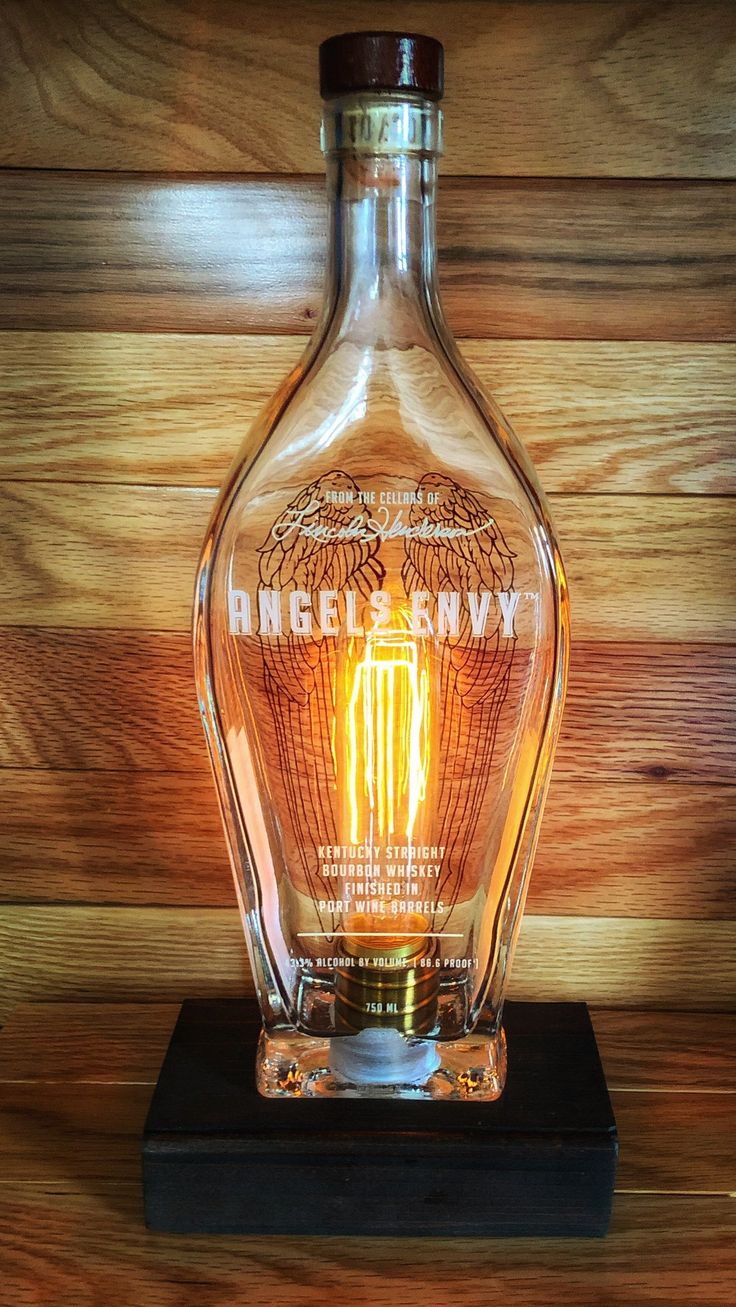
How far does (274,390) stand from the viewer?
0.83 m

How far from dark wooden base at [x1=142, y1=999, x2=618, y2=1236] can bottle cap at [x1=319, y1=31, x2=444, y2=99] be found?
0.54m

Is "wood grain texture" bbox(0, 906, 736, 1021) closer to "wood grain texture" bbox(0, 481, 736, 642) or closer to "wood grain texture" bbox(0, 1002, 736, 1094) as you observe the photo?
"wood grain texture" bbox(0, 1002, 736, 1094)

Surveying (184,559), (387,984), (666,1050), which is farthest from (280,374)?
(666,1050)

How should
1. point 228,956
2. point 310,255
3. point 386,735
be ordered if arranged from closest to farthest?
point 386,735 → point 310,255 → point 228,956

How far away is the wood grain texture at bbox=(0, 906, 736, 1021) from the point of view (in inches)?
35.9

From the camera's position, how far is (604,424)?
2.74 feet

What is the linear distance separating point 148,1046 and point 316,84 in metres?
0.65

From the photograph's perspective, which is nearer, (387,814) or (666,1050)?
(387,814)

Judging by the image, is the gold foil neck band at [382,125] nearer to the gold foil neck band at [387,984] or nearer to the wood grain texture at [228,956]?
the gold foil neck band at [387,984]

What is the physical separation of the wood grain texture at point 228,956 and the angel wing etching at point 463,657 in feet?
0.71

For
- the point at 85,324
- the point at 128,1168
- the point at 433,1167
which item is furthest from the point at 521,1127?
the point at 85,324

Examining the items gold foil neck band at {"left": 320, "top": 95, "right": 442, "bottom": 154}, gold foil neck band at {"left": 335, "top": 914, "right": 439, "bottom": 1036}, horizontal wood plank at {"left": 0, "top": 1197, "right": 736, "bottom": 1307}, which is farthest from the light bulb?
gold foil neck band at {"left": 320, "top": 95, "right": 442, "bottom": 154}

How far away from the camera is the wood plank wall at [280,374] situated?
2.62 ft

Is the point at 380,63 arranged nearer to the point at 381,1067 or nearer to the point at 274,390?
the point at 274,390
